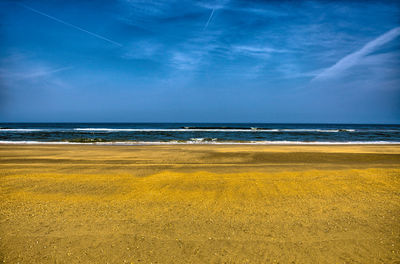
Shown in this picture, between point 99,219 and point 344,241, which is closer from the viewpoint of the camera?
point 344,241

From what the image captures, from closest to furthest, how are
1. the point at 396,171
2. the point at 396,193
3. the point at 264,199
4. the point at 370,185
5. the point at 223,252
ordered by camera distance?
the point at 223,252, the point at 264,199, the point at 396,193, the point at 370,185, the point at 396,171

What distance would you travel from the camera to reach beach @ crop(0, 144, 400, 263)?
301 cm

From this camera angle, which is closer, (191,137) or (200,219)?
(200,219)

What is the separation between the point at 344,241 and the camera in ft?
10.8

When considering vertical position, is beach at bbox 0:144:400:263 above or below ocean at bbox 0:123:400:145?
below

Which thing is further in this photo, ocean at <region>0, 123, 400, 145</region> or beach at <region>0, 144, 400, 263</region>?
ocean at <region>0, 123, 400, 145</region>

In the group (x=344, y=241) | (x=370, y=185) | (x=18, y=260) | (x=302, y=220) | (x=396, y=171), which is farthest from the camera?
(x=396, y=171)

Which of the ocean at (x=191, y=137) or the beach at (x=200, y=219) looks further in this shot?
the ocean at (x=191, y=137)

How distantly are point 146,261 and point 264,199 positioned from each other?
3.09m

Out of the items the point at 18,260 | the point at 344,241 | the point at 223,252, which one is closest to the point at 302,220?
the point at 344,241

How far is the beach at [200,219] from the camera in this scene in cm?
301

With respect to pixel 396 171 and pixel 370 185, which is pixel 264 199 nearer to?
pixel 370 185

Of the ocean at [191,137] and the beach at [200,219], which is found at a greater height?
the ocean at [191,137]

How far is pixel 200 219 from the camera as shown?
4.01 m
